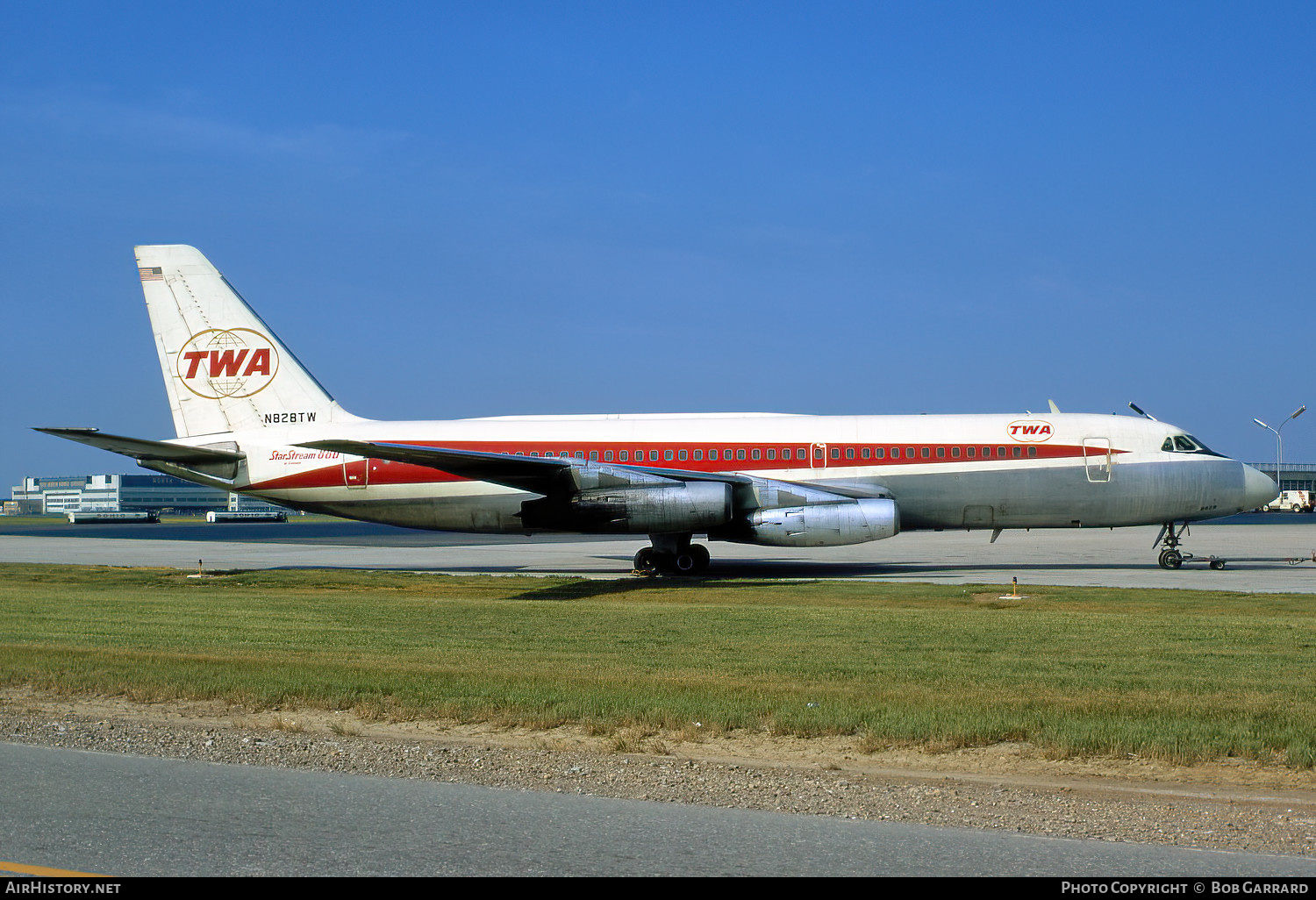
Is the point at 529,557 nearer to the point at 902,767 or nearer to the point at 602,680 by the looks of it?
the point at 602,680

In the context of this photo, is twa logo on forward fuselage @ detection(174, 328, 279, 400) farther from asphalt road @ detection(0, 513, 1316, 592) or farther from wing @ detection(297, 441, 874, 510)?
asphalt road @ detection(0, 513, 1316, 592)

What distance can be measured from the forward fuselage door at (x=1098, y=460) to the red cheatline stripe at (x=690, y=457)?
5cm

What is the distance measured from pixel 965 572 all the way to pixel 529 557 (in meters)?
16.5

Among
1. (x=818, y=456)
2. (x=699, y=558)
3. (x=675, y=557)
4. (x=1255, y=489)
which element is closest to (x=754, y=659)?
(x=675, y=557)

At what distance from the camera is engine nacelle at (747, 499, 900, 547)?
84.5 ft

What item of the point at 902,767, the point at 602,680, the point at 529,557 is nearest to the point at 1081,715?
the point at 902,767

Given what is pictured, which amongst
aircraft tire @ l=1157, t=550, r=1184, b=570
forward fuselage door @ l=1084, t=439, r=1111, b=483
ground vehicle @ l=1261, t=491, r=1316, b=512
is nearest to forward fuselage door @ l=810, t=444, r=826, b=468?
forward fuselage door @ l=1084, t=439, r=1111, b=483

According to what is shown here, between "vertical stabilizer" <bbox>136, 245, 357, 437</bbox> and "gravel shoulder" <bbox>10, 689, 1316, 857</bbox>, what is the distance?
20166 mm

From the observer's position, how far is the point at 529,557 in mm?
39344

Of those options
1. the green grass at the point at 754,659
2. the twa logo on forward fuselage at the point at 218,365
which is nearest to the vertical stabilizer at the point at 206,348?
the twa logo on forward fuselage at the point at 218,365

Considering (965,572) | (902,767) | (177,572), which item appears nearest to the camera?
(902,767)

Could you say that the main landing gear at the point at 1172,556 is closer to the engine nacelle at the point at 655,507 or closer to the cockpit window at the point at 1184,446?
the cockpit window at the point at 1184,446

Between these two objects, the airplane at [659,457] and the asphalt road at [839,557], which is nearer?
the asphalt road at [839,557]

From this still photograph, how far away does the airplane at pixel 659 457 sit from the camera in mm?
28203
